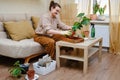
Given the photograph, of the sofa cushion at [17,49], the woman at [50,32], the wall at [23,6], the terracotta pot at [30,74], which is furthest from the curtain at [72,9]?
the terracotta pot at [30,74]

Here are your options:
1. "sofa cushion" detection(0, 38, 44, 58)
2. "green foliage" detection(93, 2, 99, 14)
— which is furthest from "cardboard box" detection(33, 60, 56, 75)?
"green foliage" detection(93, 2, 99, 14)

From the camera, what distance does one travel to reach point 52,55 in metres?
2.89

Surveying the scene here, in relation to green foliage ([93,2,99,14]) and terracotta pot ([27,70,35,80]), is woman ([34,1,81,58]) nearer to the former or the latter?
terracotta pot ([27,70,35,80])

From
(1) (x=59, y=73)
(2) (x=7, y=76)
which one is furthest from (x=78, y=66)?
(2) (x=7, y=76)

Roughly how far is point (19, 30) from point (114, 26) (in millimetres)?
1813

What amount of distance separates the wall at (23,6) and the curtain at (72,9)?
18.6 inches

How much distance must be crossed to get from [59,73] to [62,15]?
1.76 metres

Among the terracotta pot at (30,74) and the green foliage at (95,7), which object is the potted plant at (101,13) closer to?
the green foliage at (95,7)

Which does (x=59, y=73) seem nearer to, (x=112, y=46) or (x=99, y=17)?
(x=112, y=46)

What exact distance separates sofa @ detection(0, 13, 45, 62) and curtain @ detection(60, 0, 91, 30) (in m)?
0.69

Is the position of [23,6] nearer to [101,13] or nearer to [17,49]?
[17,49]

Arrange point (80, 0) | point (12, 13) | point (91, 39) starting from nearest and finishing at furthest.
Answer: point (91, 39) < point (12, 13) < point (80, 0)

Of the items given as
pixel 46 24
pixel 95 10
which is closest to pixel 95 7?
pixel 95 10

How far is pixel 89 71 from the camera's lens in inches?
105
